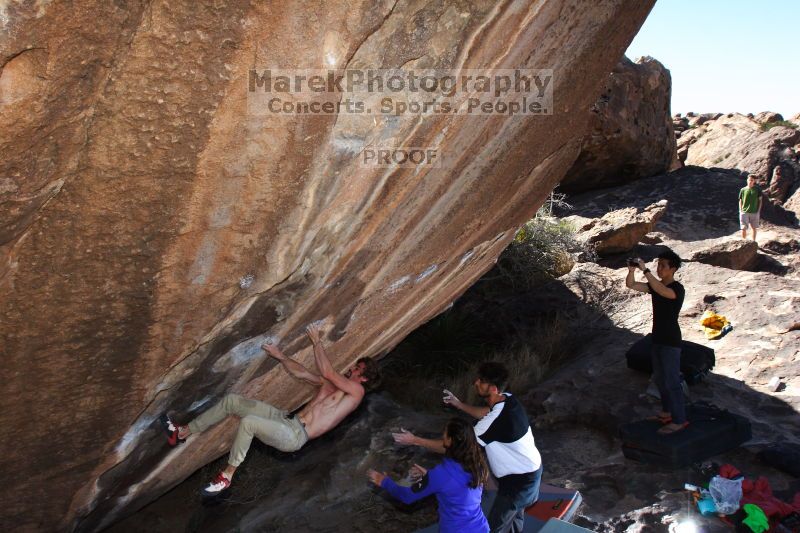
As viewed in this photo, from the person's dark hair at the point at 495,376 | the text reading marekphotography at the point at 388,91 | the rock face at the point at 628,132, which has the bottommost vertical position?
the person's dark hair at the point at 495,376

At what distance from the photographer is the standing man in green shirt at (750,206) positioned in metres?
11.1

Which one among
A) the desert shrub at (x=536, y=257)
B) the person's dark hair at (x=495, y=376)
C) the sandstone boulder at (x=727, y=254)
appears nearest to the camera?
the person's dark hair at (x=495, y=376)

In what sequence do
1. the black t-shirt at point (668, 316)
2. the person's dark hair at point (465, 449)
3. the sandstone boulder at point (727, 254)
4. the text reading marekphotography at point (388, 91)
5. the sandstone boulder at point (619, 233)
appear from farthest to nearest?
the sandstone boulder at point (619, 233), the sandstone boulder at point (727, 254), the black t-shirt at point (668, 316), the person's dark hair at point (465, 449), the text reading marekphotography at point (388, 91)

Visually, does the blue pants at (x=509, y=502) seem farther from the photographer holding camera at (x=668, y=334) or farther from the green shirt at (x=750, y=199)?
the green shirt at (x=750, y=199)

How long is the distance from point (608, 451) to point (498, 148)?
285cm

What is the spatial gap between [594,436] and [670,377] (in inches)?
42.9

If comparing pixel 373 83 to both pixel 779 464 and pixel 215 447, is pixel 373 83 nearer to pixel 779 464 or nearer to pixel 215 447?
pixel 215 447

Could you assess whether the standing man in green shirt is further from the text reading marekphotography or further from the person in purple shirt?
the person in purple shirt

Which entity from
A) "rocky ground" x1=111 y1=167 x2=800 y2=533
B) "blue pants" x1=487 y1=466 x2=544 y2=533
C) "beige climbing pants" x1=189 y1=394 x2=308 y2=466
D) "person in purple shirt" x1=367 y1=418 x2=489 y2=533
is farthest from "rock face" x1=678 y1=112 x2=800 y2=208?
"person in purple shirt" x1=367 y1=418 x2=489 y2=533

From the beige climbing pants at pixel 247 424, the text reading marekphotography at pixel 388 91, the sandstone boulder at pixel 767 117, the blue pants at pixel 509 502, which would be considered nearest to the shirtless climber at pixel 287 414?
the beige climbing pants at pixel 247 424

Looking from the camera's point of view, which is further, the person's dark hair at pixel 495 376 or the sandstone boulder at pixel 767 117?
the sandstone boulder at pixel 767 117

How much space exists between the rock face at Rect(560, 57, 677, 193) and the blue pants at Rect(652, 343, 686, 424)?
26.6ft

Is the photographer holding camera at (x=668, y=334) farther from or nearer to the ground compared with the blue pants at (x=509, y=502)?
farther from the ground

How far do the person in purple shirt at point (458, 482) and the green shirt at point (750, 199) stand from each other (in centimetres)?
917
